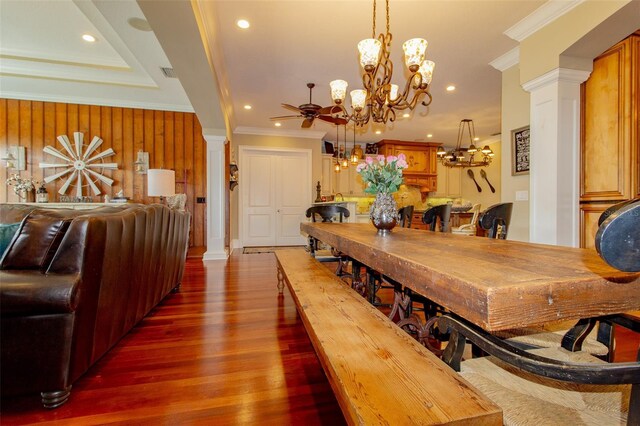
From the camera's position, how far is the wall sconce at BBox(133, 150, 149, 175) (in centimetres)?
530

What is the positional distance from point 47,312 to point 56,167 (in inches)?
210

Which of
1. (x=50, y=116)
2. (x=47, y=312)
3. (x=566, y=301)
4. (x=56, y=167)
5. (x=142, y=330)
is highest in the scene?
(x=50, y=116)

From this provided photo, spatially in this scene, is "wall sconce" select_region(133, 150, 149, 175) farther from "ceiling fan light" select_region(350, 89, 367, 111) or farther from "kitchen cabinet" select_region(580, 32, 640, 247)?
"kitchen cabinet" select_region(580, 32, 640, 247)

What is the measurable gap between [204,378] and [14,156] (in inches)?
234

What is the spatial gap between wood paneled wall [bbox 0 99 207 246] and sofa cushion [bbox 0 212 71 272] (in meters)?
4.36

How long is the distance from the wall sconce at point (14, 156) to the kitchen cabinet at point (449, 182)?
8.76 metres

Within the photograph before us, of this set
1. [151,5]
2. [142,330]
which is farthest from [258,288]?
[151,5]

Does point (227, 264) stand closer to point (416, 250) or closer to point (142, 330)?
point (142, 330)

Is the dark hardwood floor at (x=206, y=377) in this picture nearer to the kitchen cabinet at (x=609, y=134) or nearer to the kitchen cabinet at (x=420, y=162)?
the kitchen cabinet at (x=609, y=134)

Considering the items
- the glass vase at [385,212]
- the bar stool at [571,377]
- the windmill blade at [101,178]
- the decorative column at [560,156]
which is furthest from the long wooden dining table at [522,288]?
the windmill blade at [101,178]

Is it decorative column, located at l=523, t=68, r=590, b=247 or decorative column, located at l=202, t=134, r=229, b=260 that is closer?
decorative column, located at l=523, t=68, r=590, b=247

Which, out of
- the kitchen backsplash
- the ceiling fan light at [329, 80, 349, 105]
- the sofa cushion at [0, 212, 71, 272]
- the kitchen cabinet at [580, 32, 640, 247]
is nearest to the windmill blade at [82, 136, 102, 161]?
the ceiling fan light at [329, 80, 349, 105]

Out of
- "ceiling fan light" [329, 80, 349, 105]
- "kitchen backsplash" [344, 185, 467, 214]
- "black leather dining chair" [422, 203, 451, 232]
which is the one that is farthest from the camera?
"kitchen backsplash" [344, 185, 467, 214]

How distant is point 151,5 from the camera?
1948 mm
